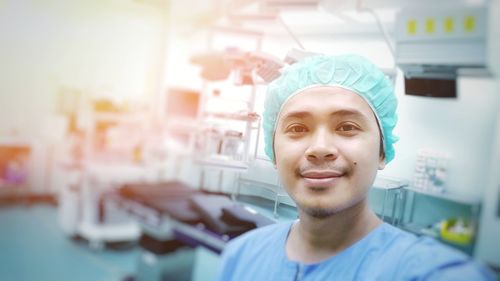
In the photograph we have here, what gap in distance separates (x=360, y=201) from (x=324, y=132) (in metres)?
0.15

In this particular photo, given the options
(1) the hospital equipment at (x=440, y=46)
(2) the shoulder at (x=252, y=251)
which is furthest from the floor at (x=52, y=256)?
(1) the hospital equipment at (x=440, y=46)

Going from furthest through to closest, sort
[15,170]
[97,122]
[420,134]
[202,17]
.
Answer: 1. [15,170]
2. [97,122]
3. [202,17]
4. [420,134]

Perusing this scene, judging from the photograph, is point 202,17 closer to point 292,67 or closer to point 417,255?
point 292,67

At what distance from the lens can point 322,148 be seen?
2.12ft

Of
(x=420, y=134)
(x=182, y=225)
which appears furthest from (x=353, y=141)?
(x=182, y=225)

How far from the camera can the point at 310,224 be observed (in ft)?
2.51

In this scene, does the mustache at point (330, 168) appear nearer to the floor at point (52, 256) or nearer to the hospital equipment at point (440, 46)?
the hospital equipment at point (440, 46)

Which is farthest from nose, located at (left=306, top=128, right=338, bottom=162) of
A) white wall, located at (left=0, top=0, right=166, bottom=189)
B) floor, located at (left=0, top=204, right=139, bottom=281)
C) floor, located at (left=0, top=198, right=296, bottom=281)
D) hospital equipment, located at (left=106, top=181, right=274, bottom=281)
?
floor, located at (left=0, top=204, right=139, bottom=281)

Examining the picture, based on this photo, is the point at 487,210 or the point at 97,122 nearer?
the point at 487,210

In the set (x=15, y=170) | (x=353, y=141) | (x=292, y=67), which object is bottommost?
(x=15, y=170)

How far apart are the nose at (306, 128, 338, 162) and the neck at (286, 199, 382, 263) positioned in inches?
4.8

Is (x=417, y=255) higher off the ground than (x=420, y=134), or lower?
lower

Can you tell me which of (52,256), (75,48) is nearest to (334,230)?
(75,48)

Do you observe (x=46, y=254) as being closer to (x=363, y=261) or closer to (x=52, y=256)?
(x=52, y=256)
